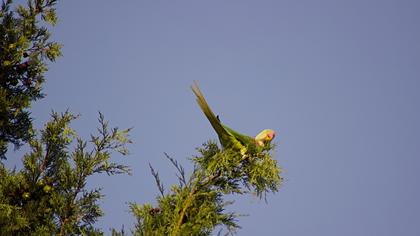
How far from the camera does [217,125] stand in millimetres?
4840

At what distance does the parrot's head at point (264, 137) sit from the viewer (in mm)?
5195

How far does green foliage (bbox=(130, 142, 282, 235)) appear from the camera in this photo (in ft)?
14.7

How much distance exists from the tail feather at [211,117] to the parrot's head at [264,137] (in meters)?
0.48

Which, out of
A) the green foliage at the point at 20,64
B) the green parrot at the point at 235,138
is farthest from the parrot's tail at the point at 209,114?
the green foliage at the point at 20,64

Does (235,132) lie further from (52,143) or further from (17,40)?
(17,40)

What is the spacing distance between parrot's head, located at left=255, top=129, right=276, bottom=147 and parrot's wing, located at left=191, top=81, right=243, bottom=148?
28 cm

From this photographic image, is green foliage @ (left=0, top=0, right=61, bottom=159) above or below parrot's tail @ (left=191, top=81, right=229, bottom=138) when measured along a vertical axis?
above

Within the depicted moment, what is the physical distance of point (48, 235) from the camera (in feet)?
15.9

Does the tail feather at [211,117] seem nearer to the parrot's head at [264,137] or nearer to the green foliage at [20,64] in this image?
the parrot's head at [264,137]

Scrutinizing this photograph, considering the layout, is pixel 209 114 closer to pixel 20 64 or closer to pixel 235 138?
pixel 235 138

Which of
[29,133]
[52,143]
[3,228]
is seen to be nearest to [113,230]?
[3,228]

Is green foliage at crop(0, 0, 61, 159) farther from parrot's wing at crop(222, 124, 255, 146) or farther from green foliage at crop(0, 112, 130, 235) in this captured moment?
parrot's wing at crop(222, 124, 255, 146)

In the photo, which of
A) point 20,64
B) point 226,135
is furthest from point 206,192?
point 20,64

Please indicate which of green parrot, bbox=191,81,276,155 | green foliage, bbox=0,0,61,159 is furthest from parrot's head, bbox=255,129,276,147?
green foliage, bbox=0,0,61,159
